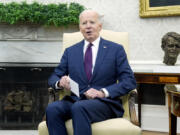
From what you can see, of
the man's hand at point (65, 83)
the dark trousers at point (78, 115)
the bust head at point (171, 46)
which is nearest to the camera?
the dark trousers at point (78, 115)

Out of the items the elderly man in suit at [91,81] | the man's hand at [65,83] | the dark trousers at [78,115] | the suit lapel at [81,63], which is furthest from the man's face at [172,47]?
the man's hand at [65,83]

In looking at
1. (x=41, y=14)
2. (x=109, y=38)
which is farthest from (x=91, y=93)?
(x=41, y=14)

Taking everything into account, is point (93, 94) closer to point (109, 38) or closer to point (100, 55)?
point (100, 55)

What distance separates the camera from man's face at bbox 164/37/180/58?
10.4ft

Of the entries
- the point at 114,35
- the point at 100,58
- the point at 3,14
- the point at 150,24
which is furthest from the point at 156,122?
the point at 3,14

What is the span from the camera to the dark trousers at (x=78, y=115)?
1.71 meters

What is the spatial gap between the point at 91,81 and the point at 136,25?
1.98m

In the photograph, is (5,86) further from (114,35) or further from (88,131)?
(88,131)

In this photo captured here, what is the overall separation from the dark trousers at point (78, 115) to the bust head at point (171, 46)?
160 cm

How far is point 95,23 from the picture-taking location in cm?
218

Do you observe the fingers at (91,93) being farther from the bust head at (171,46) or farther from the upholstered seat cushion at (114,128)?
the bust head at (171,46)

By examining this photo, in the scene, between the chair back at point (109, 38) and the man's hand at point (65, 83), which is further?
the chair back at point (109, 38)

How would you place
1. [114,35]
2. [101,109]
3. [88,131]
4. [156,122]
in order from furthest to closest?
1. [156,122]
2. [114,35]
3. [101,109]
4. [88,131]

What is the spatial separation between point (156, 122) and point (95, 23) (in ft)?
7.20
